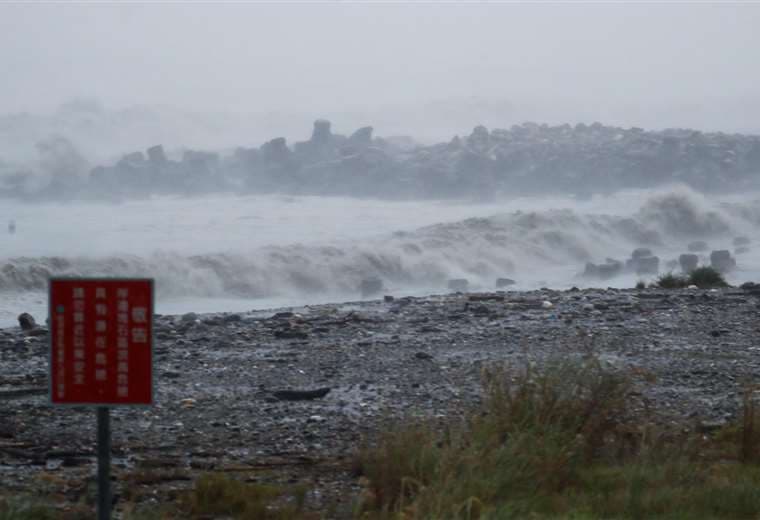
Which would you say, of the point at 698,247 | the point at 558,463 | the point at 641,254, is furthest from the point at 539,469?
the point at 698,247

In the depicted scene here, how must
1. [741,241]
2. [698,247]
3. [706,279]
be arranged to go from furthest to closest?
[741,241]
[698,247]
[706,279]

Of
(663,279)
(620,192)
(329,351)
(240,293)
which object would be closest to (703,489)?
(329,351)

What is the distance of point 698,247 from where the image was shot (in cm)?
4244

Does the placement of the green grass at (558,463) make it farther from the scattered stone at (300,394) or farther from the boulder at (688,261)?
the boulder at (688,261)

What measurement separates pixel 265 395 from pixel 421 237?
1123 inches

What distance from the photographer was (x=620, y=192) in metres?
54.2

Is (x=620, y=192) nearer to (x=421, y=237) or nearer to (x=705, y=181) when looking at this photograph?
(x=705, y=181)

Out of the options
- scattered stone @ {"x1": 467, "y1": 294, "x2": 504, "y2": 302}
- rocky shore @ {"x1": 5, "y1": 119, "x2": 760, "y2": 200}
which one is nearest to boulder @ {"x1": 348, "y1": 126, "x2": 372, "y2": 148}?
rocky shore @ {"x1": 5, "y1": 119, "x2": 760, "y2": 200}

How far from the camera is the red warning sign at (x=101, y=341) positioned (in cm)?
470

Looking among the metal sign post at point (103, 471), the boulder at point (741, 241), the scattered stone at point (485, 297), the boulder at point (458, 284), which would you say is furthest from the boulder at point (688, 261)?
the metal sign post at point (103, 471)

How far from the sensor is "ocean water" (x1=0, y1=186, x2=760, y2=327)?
2952 cm

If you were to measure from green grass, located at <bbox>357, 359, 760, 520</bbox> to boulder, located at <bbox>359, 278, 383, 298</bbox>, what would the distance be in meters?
23.0

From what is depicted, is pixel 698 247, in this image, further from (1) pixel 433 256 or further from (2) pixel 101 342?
(2) pixel 101 342

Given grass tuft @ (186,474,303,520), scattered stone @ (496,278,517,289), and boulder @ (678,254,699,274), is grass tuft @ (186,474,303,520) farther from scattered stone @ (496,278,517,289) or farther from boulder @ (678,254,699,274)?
boulder @ (678,254,699,274)
